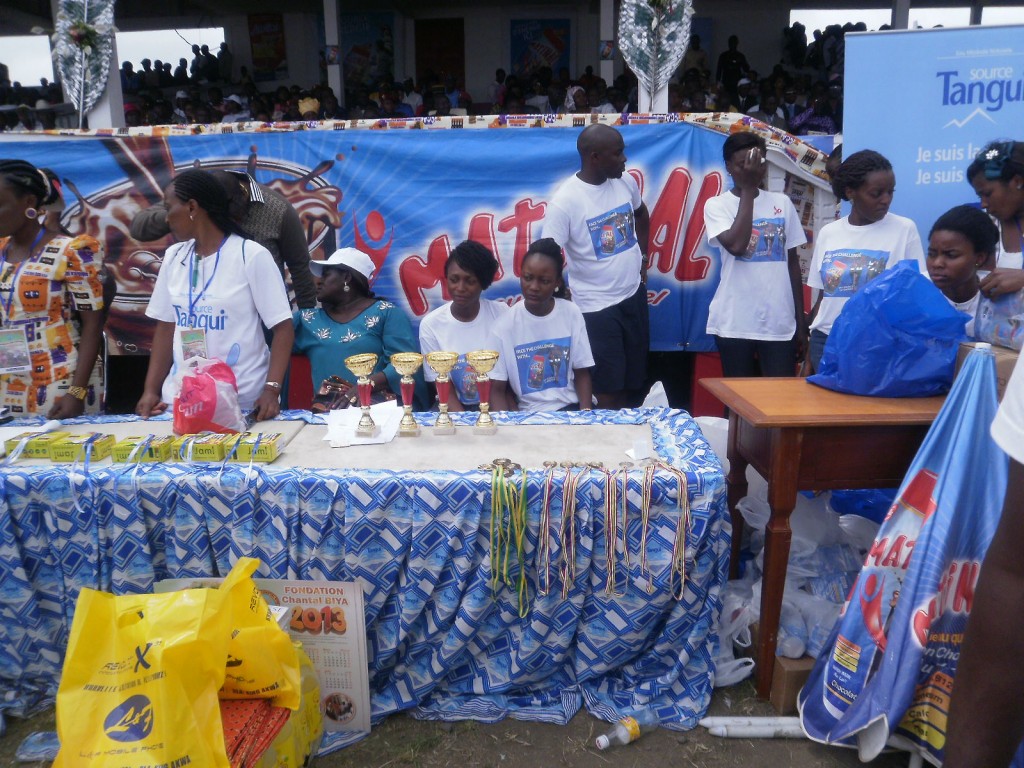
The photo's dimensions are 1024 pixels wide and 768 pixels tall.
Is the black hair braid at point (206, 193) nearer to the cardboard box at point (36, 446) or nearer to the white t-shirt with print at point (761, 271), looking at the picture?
the cardboard box at point (36, 446)

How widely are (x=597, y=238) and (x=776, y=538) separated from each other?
2.06 meters

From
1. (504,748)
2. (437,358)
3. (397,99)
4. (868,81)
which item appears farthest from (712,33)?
(504,748)

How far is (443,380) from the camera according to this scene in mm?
2637

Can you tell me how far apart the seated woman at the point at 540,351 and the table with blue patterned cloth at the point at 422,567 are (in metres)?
0.96

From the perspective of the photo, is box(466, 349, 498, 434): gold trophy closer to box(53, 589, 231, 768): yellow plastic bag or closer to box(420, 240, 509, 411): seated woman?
box(420, 240, 509, 411): seated woman

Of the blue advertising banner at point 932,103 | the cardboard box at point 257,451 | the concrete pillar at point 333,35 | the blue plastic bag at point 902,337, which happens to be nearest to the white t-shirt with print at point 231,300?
the cardboard box at point 257,451

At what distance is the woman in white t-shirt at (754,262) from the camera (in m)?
3.71

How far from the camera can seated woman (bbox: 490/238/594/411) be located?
3.21 meters

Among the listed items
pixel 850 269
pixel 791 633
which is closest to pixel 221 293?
pixel 791 633

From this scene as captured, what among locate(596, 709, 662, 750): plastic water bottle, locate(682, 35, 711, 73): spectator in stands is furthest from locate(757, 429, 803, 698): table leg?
locate(682, 35, 711, 73): spectator in stands

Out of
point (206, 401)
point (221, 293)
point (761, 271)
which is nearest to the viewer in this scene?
point (206, 401)

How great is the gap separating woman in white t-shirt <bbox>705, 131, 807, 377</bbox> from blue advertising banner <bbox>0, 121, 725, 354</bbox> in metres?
0.61

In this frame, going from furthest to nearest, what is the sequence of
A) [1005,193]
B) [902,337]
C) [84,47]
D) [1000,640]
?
[84,47] < [1005,193] < [902,337] < [1000,640]

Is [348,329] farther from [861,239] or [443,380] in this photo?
[861,239]
